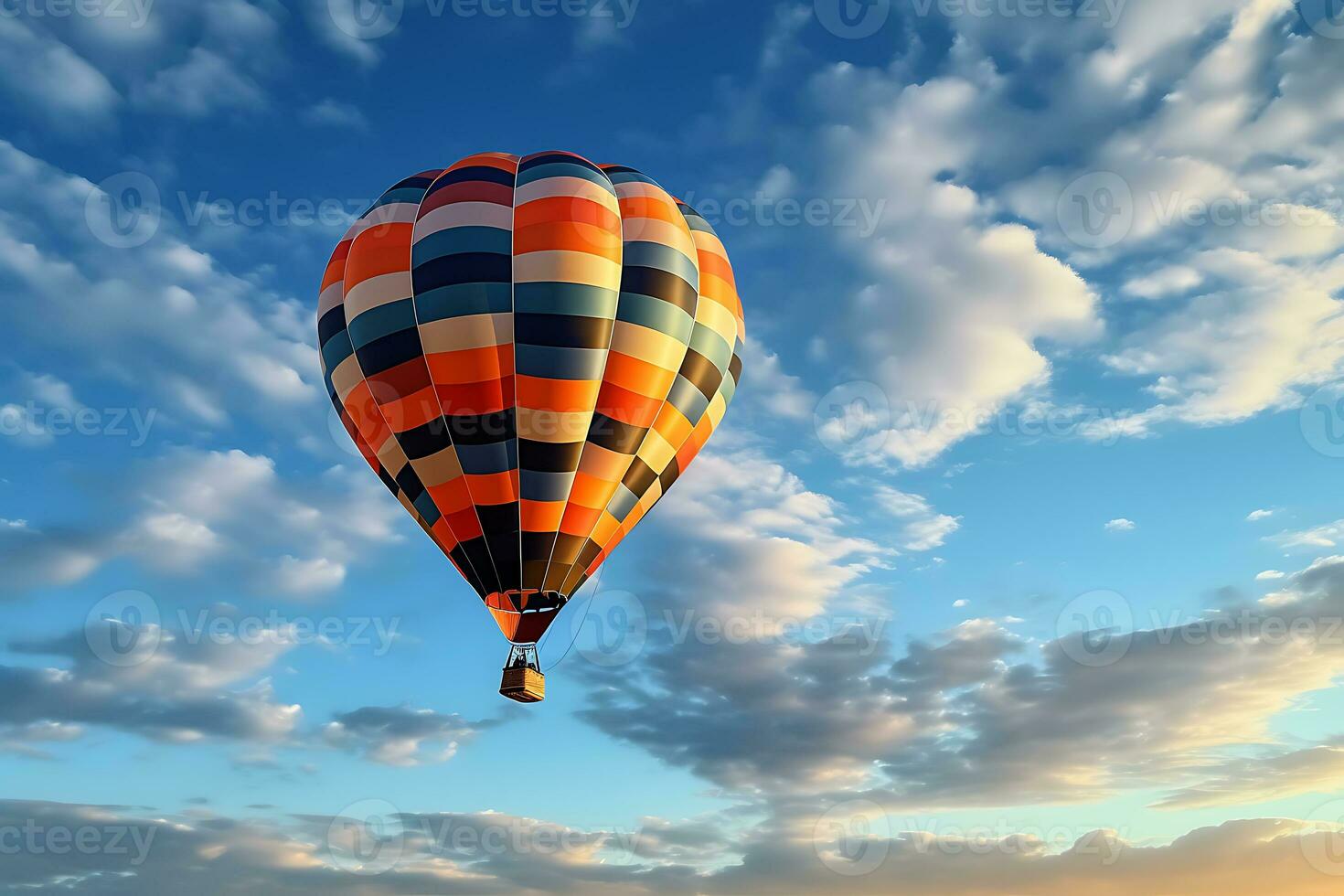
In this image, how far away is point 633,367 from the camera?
897 inches

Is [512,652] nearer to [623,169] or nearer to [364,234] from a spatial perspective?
[364,234]

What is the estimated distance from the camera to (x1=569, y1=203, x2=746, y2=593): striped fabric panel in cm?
2356

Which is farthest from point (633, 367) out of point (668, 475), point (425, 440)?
point (425, 440)

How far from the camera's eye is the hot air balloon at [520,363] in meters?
22.1

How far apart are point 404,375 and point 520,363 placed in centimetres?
281

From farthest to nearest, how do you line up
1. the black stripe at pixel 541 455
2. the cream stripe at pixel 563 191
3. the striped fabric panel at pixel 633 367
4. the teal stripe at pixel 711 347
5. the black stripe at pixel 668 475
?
the black stripe at pixel 668 475 < the teal stripe at pixel 711 347 < the cream stripe at pixel 563 191 < the striped fabric panel at pixel 633 367 < the black stripe at pixel 541 455

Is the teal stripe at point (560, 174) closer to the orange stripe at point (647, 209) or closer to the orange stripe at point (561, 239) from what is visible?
the orange stripe at point (647, 209)

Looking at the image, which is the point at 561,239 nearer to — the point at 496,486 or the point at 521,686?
the point at 496,486

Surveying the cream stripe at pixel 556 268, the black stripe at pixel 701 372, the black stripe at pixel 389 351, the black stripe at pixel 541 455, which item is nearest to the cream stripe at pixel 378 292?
the black stripe at pixel 389 351

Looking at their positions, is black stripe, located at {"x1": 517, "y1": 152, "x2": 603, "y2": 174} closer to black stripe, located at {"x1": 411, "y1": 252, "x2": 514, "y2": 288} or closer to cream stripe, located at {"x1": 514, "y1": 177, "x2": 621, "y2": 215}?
cream stripe, located at {"x1": 514, "y1": 177, "x2": 621, "y2": 215}

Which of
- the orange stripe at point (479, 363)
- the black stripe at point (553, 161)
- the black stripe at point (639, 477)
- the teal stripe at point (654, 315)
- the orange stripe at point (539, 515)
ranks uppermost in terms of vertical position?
the black stripe at point (553, 161)

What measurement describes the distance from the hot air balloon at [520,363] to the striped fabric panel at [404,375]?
4 centimetres

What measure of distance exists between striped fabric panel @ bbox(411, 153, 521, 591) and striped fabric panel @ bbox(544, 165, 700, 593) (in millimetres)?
1445

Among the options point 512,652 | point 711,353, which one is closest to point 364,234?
point 711,353
